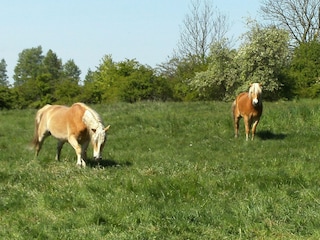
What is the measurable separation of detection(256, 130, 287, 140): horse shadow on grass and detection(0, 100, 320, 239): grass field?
1.60 metres

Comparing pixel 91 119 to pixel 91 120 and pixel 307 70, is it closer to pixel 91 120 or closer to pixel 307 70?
pixel 91 120

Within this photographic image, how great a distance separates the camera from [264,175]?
955 cm

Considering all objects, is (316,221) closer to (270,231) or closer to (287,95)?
(270,231)

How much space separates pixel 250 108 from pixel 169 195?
10.7m

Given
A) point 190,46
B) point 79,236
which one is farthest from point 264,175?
point 190,46

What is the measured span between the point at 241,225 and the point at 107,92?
150 ft

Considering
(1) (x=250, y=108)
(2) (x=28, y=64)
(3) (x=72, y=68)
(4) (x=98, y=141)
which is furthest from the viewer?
(3) (x=72, y=68)

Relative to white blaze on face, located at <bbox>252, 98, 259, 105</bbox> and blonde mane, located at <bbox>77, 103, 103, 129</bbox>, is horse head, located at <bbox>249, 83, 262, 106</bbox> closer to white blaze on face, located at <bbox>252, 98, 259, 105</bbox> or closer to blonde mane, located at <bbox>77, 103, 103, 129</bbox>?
white blaze on face, located at <bbox>252, 98, 259, 105</bbox>

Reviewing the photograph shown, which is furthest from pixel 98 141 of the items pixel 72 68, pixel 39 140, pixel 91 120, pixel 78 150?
pixel 72 68

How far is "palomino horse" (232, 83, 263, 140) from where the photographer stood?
1791 centimetres

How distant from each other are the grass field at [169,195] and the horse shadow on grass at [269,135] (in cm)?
160

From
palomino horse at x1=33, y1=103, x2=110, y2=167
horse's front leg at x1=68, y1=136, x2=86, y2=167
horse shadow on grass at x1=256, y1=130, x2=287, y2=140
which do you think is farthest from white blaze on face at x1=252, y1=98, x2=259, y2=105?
horse's front leg at x1=68, y1=136, x2=86, y2=167

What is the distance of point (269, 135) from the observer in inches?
735

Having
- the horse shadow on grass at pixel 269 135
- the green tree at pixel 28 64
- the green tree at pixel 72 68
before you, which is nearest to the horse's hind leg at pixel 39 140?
the horse shadow on grass at pixel 269 135
